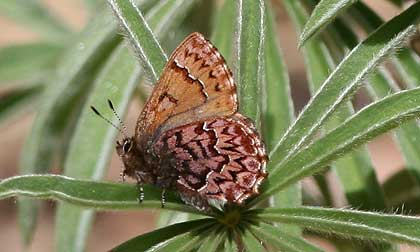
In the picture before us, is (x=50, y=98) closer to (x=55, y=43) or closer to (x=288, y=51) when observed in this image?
(x=55, y=43)

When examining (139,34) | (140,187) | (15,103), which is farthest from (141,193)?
(15,103)

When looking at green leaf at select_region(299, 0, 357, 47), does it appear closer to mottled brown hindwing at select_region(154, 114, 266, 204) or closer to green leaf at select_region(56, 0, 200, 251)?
mottled brown hindwing at select_region(154, 114, 266, 204)

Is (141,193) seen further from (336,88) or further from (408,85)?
(408,85)

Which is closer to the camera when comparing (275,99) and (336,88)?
(336,88)

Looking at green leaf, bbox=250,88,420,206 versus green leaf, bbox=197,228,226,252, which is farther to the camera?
green leaf, bbox=197,228,226,252

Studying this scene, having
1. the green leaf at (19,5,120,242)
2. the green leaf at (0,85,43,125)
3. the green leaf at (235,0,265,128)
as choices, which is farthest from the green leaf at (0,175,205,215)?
the green leaf at (0,85,43,125)

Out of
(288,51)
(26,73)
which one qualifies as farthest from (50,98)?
(288,51)
